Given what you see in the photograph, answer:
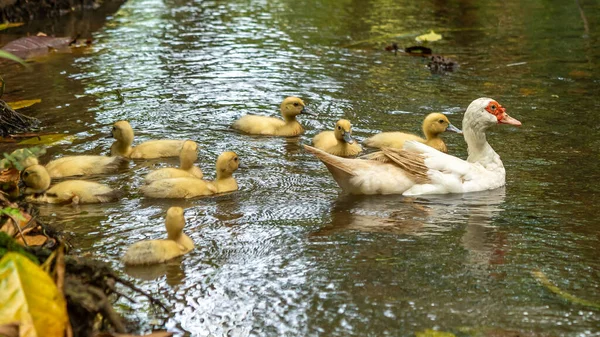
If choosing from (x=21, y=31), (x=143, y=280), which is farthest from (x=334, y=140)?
(x=21, y=31)

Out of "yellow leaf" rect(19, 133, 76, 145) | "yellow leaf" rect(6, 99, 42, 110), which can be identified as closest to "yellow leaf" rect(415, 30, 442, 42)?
"yellow leaf" rect(6, 99, 42, 110)

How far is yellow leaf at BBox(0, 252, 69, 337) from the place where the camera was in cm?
373

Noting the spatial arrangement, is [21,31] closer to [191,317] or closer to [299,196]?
[299,196]

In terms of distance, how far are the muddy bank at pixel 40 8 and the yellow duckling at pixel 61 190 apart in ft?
31.3

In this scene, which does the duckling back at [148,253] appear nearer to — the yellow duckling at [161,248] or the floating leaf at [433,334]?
the yellow duckling at [161,248]

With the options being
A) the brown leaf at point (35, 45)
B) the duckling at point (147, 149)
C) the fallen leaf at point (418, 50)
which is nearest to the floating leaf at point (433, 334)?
the duckling at point (147, 149)

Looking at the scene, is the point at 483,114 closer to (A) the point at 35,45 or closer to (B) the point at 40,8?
(A) the point at 35,45

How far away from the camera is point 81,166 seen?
25.1ft

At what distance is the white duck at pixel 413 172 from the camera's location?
23.4ft

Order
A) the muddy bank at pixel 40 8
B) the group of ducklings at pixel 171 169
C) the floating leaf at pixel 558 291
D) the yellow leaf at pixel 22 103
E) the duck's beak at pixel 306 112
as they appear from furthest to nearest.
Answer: the muddy bank at pixel 40 8 → the yellow leaf at pixel 22 103 → the duck's beak at pixel 306 112 → the group of ducklings at pixel 171 169 → the floating leaf at pixel 558 291

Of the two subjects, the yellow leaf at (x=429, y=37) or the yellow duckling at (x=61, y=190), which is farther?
the yellow leaf at (x=429, y=37)

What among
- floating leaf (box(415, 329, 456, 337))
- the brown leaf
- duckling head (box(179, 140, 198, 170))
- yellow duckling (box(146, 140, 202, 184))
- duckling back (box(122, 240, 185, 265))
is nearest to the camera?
floating leaf (box(415, 329, 456, 337))

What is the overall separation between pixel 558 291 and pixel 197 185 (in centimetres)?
311

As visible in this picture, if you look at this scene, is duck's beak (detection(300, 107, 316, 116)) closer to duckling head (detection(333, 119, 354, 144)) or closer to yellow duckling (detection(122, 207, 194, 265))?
duckling head (detection(333, 119, 354, 144))
